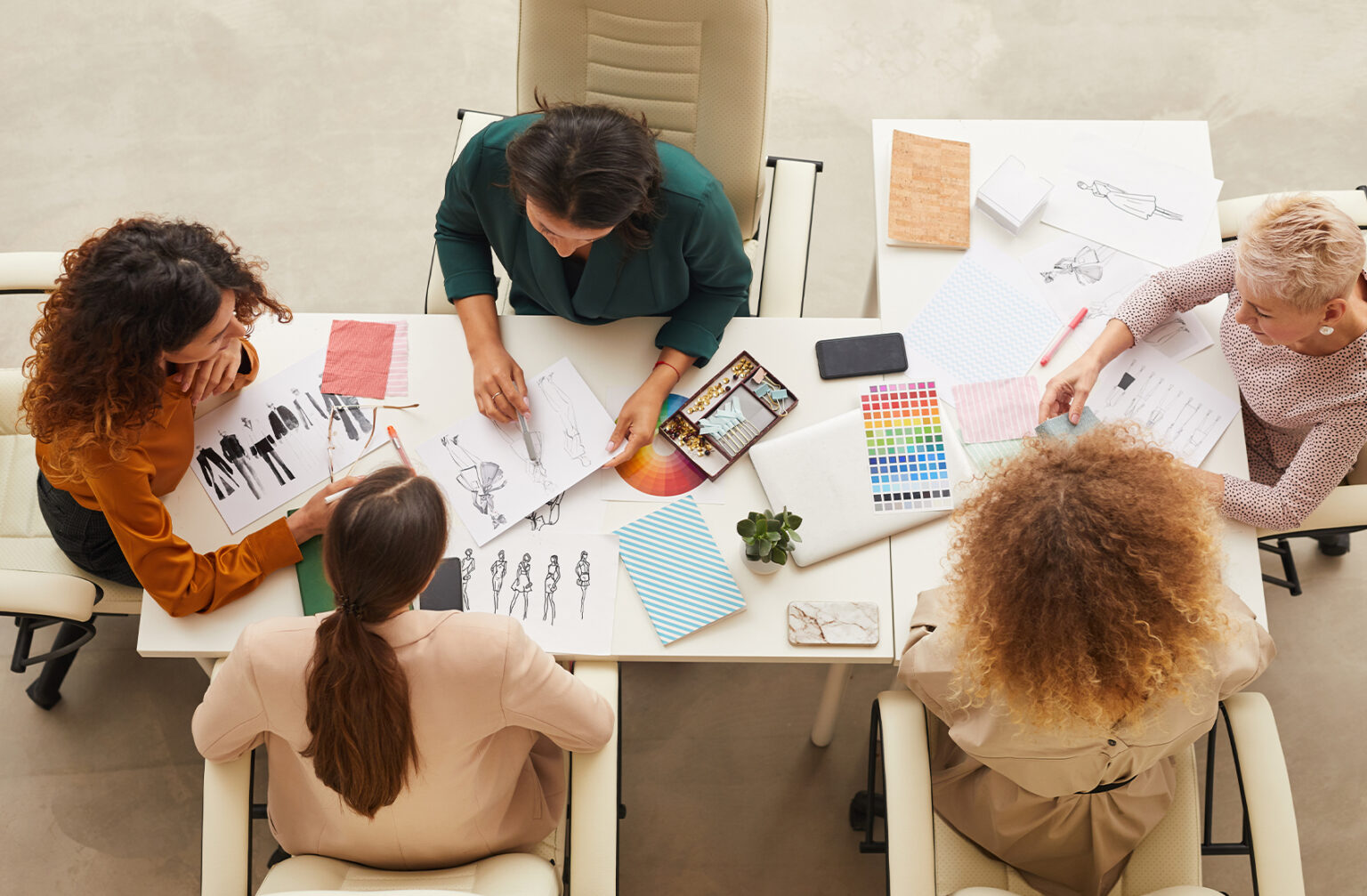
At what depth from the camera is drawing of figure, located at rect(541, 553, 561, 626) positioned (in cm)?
171

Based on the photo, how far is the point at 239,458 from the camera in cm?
183

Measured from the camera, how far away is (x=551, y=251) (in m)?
1.84

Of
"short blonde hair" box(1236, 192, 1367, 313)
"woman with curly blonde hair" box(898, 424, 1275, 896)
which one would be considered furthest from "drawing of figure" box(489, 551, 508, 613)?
"short blonde hair" box(1236, 192, 1367, 313)

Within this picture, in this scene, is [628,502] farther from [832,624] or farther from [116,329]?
[116,329]

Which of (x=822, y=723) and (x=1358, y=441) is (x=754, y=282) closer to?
(x=822, y=723)

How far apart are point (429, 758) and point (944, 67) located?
2.70 m

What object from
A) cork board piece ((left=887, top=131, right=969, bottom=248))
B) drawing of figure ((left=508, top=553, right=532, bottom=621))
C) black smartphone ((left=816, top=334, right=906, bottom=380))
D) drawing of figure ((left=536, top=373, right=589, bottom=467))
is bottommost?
drawing of figure ((left=508, top=553, right=532, bottom=621))

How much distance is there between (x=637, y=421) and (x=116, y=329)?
86 cm

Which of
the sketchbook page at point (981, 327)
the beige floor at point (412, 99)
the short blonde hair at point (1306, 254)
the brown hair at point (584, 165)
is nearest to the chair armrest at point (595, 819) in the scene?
the brown hair at point (584, 165)

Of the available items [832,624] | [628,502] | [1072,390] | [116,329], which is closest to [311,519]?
[116,329]

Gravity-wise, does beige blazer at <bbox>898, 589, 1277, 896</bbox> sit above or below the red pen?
below

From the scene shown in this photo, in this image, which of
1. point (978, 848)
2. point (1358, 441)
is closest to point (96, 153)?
point (978, 848)

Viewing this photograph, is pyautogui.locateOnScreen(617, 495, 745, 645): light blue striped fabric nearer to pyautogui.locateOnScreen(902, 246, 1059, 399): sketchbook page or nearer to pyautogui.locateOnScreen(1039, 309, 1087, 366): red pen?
pyautogui.locateOnScreen(902, 246, 1059, 399): sketchbook page

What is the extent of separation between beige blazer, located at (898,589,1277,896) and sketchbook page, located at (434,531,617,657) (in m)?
0.53
